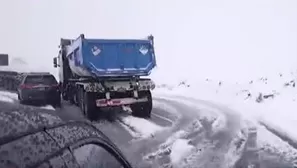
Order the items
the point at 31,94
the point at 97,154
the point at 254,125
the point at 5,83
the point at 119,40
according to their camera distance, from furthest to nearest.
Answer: the point at 5,83, the point at 31,94, the point at 119,40, the point at 254,125, the point at 97,154

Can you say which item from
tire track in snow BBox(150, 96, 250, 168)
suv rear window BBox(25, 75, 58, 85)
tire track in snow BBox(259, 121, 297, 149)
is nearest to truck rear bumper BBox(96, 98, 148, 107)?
tire track in snow BBox(150, 96, 250, 168)

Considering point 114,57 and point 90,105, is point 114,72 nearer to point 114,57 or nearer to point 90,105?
point 114,57

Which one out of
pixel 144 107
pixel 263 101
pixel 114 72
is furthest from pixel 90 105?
pixel 263 101

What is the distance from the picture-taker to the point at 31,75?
58.9ft

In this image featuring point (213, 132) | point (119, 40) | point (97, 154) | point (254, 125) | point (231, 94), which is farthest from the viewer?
point (231, 94)

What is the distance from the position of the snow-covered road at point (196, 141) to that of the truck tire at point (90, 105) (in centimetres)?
62

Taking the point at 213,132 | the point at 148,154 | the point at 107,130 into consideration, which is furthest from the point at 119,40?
the point at 148,154

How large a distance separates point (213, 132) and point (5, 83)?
64.4 ft

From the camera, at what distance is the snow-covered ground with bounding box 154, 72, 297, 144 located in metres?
13.4

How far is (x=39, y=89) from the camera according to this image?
17781mm

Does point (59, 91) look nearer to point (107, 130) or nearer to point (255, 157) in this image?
point (107, 130)

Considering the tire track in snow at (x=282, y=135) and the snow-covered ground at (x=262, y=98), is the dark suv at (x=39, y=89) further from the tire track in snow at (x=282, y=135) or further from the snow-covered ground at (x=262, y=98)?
the tire track in snow at (x=282, y=135)

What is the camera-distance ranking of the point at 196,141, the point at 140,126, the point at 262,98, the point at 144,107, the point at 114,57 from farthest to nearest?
the point at 262,98 < the point at 144,107 < the point at 114,57 < the point at 140,126 < the point at 196,141

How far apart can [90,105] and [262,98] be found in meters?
9.90
